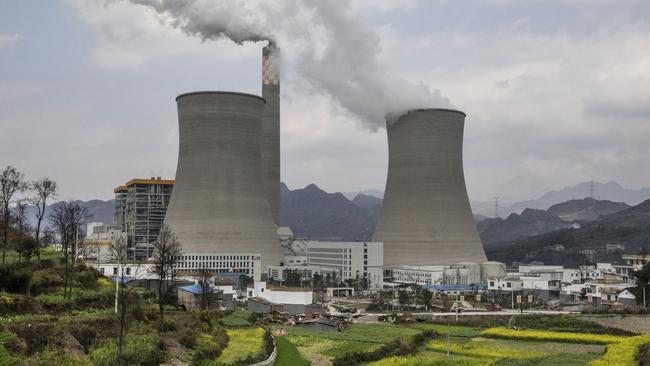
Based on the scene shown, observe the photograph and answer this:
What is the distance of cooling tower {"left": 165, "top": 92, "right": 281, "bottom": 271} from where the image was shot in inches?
1591

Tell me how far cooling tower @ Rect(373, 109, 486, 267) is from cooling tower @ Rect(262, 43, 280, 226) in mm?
15780

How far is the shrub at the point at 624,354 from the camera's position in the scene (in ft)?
45.4

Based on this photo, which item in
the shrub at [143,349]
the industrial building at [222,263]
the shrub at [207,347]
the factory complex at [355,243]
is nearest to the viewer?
the shrub at [143,349]

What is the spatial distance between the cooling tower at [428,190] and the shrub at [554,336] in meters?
21.6

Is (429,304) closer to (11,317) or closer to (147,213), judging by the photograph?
(11,317)

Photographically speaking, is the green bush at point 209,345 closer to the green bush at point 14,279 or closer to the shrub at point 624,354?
the green bush at point 14,279

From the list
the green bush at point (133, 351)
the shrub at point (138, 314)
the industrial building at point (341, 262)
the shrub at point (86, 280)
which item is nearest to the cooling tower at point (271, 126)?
the industrial building at point (341, 262)

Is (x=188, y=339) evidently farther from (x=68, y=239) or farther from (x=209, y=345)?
(x=68, y=239)

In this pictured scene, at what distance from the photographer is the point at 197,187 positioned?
134 feet

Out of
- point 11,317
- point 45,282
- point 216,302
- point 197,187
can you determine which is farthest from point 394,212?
point 11,317

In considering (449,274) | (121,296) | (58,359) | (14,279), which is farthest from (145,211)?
(58,359)

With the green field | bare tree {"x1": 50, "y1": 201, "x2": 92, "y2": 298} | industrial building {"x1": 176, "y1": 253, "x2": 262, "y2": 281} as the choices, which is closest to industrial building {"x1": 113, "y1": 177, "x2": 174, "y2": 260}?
industrial building {"x1": 176, "y1": 253, "x2": 262, "y2": 281}

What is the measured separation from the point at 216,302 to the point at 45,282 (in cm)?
1414

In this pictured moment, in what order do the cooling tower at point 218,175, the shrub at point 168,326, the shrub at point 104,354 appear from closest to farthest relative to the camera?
1. the shrub at point 104,354
2. the shrub at point 168,326
3. the cooling tower at point 218,175
